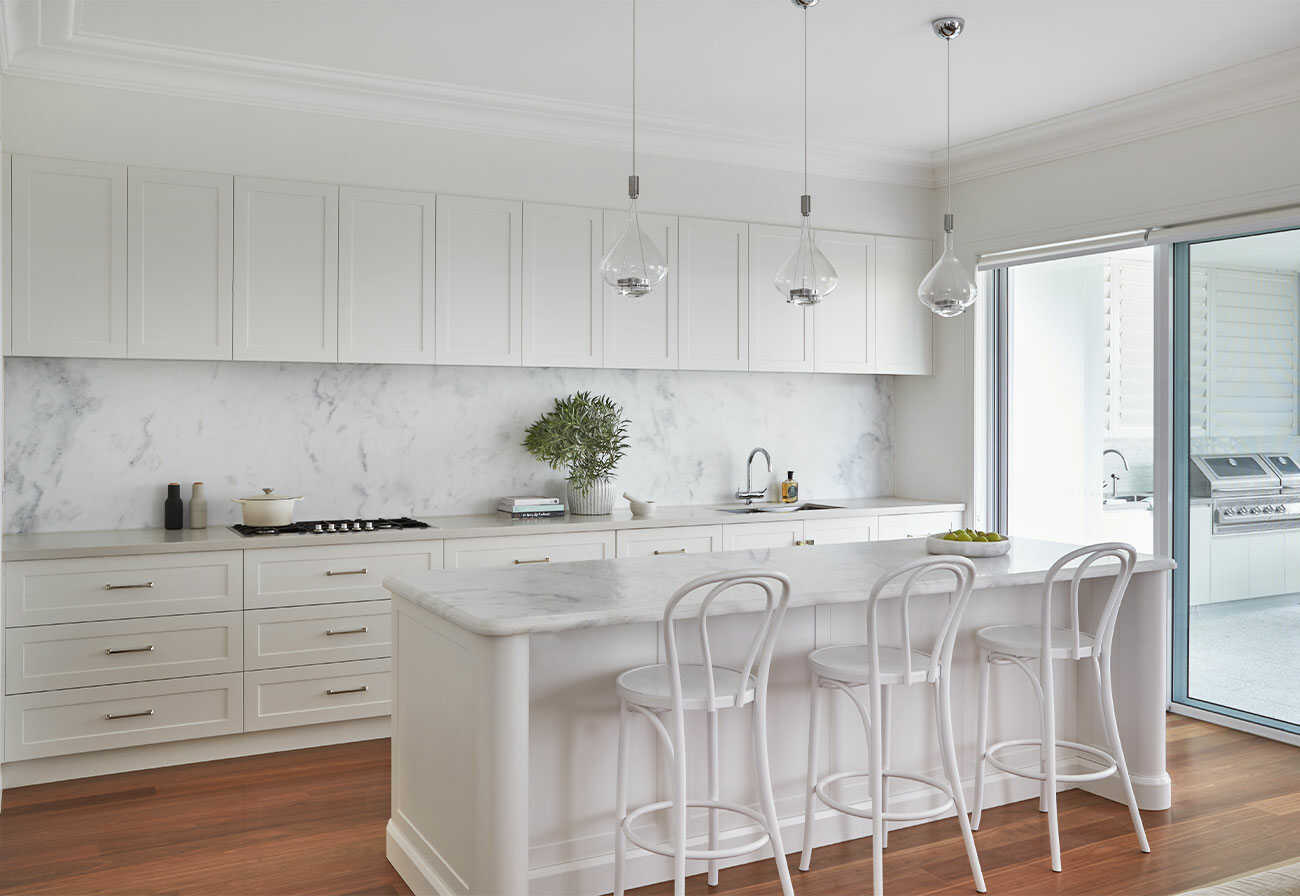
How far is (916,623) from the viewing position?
3.31 metres

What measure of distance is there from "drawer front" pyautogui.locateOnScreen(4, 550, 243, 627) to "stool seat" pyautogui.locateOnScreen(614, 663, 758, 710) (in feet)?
6.22

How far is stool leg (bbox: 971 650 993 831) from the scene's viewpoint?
3264 millimetres

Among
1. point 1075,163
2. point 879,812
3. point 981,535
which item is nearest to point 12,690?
point 879,812

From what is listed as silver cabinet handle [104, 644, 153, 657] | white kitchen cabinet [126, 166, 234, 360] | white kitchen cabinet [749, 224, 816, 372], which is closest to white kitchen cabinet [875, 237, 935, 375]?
white kitchen cabinet [749, 224, 816, 372]

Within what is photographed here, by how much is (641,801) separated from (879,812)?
0.65m

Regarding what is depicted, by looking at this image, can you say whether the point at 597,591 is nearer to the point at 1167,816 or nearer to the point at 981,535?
the point at 981,535

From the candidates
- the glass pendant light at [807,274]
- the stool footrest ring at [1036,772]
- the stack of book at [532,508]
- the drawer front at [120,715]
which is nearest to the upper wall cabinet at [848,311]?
the stack of book at [532,508]

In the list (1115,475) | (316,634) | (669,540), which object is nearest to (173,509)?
(316,634)

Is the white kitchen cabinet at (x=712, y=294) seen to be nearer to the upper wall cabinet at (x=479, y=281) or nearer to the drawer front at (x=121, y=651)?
the upper wall cabinet at (x=479, y=281)

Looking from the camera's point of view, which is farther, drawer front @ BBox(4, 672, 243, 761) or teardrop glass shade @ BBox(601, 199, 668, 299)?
drawer front @ BBox(4, 672, 243, 761)

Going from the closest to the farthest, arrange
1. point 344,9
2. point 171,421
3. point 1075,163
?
point 344,9 < point 171,421 < point 1075,163

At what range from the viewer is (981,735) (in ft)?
10.9

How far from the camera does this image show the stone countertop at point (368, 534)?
3.71 metres

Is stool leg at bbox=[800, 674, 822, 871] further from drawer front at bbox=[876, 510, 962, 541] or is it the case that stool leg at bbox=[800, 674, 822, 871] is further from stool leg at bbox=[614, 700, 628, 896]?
drawer front at bbox=[876, 510, 962, 541]
